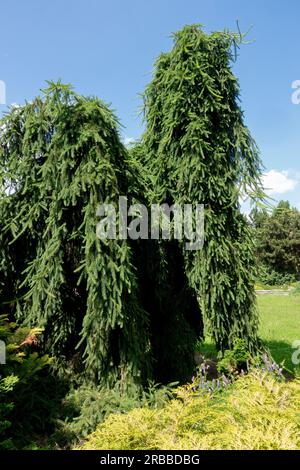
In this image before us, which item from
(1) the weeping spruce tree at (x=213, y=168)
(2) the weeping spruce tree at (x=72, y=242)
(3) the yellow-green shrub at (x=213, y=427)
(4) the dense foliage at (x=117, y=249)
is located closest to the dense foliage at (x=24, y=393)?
(4) the dense foliage at (x=117, y=249)

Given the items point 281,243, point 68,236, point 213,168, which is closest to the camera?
point 68,236

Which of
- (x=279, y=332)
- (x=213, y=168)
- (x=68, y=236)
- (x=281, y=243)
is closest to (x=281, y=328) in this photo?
(x=279, y=332)

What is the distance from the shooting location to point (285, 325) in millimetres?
13891

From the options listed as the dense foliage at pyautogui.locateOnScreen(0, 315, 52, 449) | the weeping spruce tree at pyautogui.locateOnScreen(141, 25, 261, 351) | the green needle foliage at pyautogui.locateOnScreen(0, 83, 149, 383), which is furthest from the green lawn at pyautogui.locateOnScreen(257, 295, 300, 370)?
the dense foliage at pyautogui.locateOnScreen(0, 315, 52, 449)

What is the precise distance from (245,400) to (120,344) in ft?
6.19

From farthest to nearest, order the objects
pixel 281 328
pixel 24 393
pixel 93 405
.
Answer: pixel 281 328, pixel 24 393, pixel 93 405

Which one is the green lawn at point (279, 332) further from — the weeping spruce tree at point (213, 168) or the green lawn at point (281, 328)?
the weeping spruce tree at point (213, 168)

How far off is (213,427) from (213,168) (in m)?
3.65

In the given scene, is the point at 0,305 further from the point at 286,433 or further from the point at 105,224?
the point at 286,433

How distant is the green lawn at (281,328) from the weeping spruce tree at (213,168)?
2.07 meters

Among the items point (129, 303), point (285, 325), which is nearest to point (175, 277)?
point (129, 303)

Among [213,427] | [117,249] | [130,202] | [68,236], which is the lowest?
A: [213,427]

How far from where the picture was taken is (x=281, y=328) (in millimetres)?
13312

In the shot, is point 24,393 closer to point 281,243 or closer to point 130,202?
point 130,202
